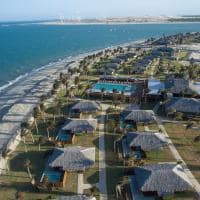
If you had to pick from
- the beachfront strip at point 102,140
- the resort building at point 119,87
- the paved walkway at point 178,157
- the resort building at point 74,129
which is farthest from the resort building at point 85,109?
the paved walkway at point 178,157

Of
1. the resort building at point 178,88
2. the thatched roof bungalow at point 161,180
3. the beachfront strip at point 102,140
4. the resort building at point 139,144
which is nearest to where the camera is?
the thatched roof bungalow at point 161,180

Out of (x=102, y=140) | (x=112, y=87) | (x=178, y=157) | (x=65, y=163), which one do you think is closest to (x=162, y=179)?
(x=178, y=157)

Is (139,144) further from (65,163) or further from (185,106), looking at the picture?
(185,106)

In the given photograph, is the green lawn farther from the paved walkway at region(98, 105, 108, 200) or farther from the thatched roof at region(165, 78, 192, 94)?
the thatched roof at region(165, 78, 192, 94)

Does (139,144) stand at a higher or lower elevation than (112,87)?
higher

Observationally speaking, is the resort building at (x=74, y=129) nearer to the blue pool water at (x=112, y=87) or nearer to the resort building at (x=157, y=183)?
the resort building at (x=157, y=183)

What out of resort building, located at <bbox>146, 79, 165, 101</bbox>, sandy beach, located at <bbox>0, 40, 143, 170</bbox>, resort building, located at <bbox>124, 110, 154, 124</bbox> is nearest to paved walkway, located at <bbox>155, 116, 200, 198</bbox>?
resort building, located at <bbox>124, 110, 154, 124</bbox>
